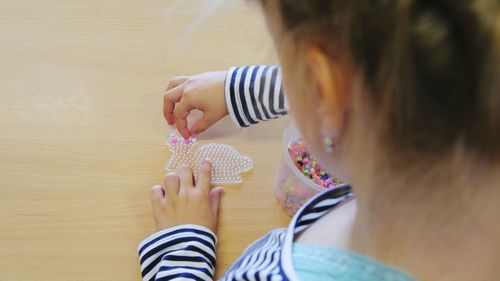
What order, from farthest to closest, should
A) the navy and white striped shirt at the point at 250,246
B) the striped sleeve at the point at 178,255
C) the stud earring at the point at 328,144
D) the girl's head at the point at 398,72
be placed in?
the striped sleeve at the point at 178,255, the navy and white striped shirt at the point at 250,246, the stud earring at the point at 328,144, the girl's head at the point at 398,72

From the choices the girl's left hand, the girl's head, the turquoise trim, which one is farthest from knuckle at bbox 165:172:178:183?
the girl's head

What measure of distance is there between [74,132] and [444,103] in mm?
522

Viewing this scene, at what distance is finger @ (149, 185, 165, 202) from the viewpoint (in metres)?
0.62

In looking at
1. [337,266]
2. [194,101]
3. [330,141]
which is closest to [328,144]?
[330,141]

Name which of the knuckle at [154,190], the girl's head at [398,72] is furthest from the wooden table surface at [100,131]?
the girl's head at [398,72]

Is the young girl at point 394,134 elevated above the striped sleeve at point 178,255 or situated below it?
above

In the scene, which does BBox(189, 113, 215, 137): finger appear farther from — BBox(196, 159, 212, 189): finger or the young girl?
the young girl

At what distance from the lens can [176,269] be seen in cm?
60

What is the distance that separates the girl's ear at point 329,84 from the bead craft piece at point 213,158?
1.14 ft

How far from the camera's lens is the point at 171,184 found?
2.10ft

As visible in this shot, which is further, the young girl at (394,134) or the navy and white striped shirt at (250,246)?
the navy and white striped shirt at (250,246)

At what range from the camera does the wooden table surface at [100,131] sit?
604mm

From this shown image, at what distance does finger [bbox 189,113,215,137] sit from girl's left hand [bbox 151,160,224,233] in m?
0.05

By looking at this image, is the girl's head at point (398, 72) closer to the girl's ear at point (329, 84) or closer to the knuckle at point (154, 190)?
the girl's ear at point (329, 84)
